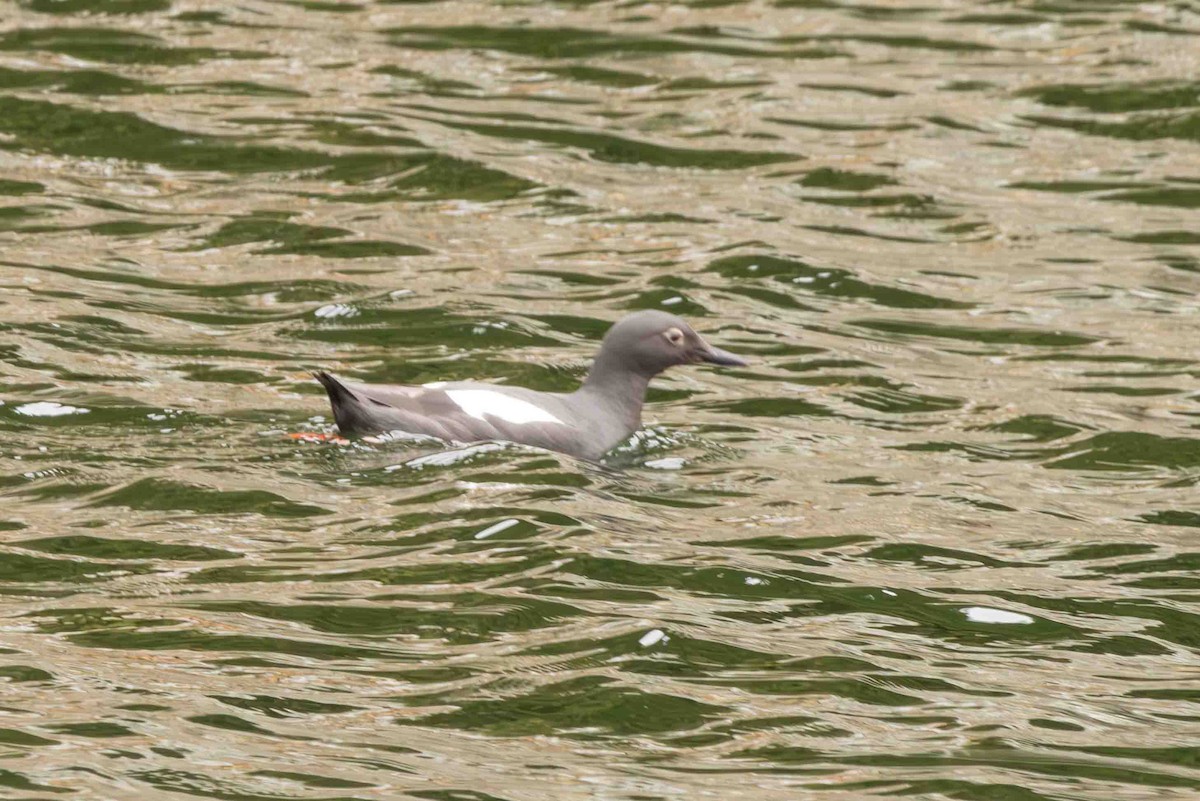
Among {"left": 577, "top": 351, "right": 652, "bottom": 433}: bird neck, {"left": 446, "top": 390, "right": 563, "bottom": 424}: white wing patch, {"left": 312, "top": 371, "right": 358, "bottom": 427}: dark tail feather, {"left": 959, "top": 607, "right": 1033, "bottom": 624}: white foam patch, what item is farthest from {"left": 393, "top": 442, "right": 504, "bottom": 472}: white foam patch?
{"left": 959, "top": 607, "right": 1033, "bottom": 624}: white foam patch

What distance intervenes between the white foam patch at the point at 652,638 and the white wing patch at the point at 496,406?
2.46 m

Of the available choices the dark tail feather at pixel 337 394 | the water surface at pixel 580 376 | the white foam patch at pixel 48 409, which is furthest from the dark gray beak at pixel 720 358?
the white foam patch at pixel 48 409

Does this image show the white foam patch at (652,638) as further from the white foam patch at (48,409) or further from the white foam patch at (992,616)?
the white foam patch at (48,409)

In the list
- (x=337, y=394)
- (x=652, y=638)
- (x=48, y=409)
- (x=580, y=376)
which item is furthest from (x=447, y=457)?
(x=580, y=376)

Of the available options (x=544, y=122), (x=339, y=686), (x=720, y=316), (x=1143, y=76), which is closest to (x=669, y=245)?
(x=720, y=316)

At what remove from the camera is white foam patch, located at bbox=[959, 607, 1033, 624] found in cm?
826

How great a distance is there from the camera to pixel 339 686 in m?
7.11

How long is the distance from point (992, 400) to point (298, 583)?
17.1ft

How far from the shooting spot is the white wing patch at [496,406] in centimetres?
996

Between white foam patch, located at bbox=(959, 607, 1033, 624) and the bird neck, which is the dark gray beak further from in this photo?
white foam patch, located at bbox=(959, 607, 1033, 624)

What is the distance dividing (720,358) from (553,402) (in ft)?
3.98

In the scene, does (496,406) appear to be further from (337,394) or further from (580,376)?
(580,376)

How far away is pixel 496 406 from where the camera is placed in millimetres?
10031

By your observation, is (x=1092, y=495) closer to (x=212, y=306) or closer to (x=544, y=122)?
(x=212, y=306)
